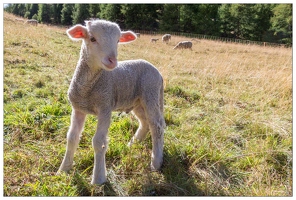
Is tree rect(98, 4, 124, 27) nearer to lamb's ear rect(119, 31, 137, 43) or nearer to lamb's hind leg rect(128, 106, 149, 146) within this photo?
lamb's hind leg rect(128, 106, 149, 146)

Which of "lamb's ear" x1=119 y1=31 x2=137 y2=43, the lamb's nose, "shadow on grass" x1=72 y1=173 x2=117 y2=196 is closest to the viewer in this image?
the lamb's nose

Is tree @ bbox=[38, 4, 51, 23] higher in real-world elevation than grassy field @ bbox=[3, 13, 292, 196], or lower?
higher

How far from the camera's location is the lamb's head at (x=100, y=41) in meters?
2.51

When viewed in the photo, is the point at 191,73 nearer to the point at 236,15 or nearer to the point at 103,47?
the point at 103,47

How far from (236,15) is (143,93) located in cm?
3554

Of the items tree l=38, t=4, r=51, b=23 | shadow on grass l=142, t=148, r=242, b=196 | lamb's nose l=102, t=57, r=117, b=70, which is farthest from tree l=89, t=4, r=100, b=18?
lamb's nose l=102, t=57, r=117, b=70

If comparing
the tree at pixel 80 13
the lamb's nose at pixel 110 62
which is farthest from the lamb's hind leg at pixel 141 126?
the tree at pixel 80 13

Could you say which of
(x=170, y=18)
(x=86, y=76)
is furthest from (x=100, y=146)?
(x=170, y=18)

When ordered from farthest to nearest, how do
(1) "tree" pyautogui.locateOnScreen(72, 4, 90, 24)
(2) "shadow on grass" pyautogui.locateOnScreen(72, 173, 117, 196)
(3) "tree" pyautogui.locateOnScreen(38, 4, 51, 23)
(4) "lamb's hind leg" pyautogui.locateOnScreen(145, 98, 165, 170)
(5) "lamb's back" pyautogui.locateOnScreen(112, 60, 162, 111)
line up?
(3) "tree" pyautogui.locateOnScreen(38, 4, 51, 23), (1) "tree" pyautogui.locateOnScreen(72, 4, 90, 24), (4) "lamb's hind leg" pyautogui.locateOnScreen(145, 98, 165, 170), (5) "lamb's back" pyautogui.locateOnScreen(112, 60, 162, 111), (2) "shadow on grass" pyautogui.locateOnScreen(72, 173, 117, 196)

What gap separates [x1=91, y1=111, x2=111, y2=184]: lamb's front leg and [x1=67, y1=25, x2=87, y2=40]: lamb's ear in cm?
84

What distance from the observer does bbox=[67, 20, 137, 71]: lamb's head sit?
2.51 meters

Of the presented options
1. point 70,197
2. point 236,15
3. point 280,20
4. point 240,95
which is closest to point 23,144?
point 70,197

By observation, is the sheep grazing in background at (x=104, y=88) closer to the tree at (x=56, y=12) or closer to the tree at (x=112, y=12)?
the tree at (x=112, y=12)

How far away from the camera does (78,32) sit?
2.73 m
